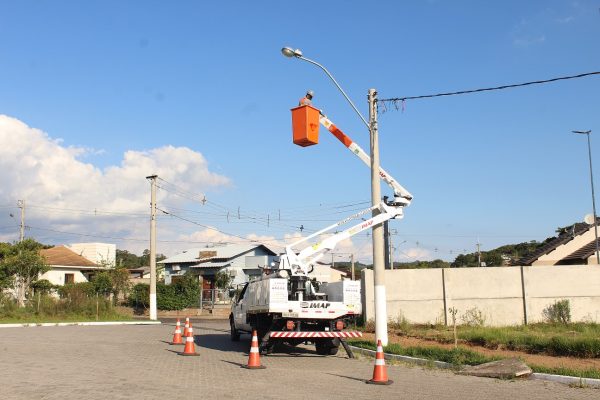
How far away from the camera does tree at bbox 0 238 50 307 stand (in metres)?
42.7

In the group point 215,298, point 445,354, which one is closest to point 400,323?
point 445,354

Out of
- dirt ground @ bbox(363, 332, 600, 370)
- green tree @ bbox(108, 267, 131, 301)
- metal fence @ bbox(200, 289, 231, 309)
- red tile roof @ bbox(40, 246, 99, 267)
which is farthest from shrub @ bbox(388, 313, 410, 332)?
red tile roof @ bbox(40, 246, 99, 267)

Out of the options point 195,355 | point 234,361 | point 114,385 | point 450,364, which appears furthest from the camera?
point 195,355

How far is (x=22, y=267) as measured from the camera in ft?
141

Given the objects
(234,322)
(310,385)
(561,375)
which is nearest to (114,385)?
(310,385)

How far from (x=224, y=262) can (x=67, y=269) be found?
1475 centimetres

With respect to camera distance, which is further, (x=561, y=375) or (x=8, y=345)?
(x=8, y=345)

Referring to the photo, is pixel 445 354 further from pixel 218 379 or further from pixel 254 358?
pixel 218 379

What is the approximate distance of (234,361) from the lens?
14.1m

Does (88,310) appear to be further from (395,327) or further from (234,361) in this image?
(234,361)

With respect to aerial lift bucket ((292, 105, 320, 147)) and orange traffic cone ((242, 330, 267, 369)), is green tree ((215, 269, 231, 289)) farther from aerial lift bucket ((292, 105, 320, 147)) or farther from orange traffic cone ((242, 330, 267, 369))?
orange traffic cone ((242, 330, 267, 369))

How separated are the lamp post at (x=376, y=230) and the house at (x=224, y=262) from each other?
39798mm

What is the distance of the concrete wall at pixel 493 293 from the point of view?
22703 millimetres

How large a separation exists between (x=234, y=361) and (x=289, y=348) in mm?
3975
